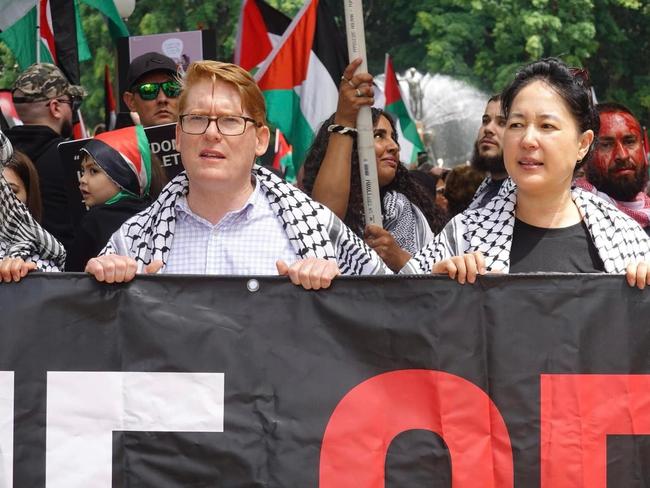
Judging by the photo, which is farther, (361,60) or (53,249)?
(361,60)

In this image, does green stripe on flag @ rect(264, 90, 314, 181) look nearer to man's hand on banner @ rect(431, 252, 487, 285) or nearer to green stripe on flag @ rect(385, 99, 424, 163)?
man's hand on banner @ rect(431, 252, 487, 285)

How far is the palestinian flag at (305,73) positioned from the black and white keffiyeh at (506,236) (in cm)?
264

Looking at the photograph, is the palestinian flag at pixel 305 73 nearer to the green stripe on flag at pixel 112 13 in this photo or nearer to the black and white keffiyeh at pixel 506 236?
the green stripe on flag at pixel 112 13

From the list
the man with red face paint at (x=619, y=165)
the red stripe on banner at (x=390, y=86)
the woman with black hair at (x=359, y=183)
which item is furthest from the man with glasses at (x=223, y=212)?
the red stripe on banner at (x=390, y=86)

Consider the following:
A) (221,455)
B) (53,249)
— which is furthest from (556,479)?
(53,249)

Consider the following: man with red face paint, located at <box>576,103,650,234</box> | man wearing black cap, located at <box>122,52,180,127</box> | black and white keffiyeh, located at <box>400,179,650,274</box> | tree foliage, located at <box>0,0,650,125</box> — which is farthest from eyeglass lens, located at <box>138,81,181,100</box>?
tree foliage, located at <box>0,0,650,125</box>

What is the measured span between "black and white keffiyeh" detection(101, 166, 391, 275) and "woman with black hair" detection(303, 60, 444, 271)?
92cm

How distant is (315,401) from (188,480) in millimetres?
437

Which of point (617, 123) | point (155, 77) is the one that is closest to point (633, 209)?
point (617, 123)

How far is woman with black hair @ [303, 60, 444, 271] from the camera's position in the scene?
16.8ft

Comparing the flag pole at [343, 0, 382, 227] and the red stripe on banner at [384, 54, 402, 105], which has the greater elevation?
the red stripe on banner at [384, 54, 402, 105]

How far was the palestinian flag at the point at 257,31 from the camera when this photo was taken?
7609 millimetres

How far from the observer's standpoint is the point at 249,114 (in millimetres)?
3930

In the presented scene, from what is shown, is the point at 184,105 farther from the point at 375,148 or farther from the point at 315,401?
the point at 375,148
